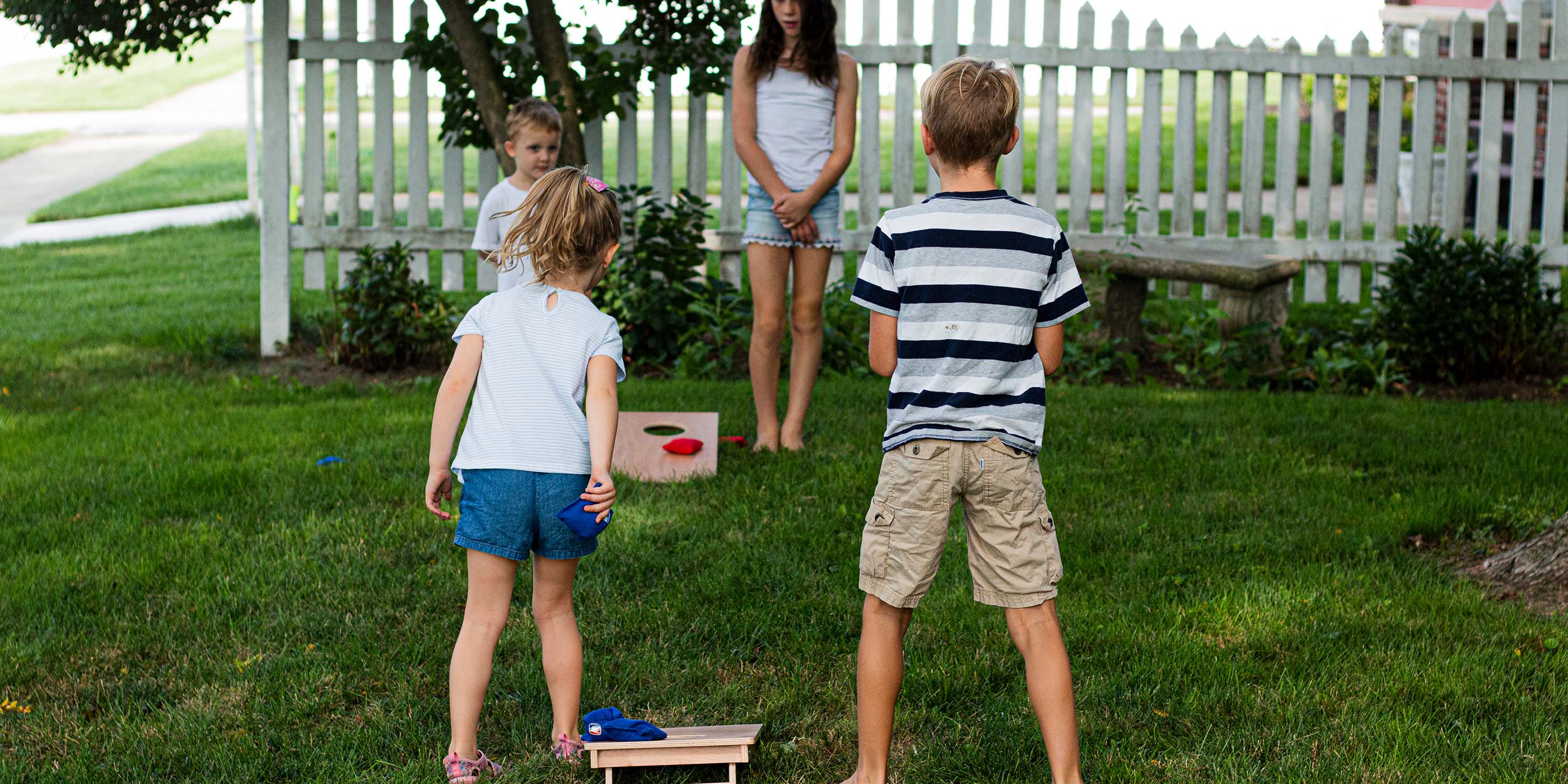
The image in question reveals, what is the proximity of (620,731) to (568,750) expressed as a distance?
6.6 inches


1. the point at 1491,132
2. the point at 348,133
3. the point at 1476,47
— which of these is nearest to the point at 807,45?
the point at 348,133

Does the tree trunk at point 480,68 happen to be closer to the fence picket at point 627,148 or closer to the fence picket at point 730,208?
the fence picket at point 627,148

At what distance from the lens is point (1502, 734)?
9.02ft

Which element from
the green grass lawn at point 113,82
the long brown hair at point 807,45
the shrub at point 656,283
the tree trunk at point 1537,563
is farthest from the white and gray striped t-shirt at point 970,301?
the green grass lawn at point 113,82

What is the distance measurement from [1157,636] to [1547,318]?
4312mm

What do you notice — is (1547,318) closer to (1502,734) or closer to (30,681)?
(1502,734)

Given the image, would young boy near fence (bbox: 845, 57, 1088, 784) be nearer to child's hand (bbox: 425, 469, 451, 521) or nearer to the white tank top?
child's hand (bbox: 425, 469, 451, 521)

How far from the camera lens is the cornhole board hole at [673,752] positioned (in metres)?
2.60

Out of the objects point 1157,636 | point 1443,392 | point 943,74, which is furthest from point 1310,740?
point 1443,392

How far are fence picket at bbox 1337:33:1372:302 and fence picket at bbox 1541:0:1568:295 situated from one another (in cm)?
88

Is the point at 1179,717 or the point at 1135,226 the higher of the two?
the point at 1135,226

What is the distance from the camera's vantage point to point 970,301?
245cm

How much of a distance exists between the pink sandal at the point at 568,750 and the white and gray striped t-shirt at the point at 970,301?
0.92 m

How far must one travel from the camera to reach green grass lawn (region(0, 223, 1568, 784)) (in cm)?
279
